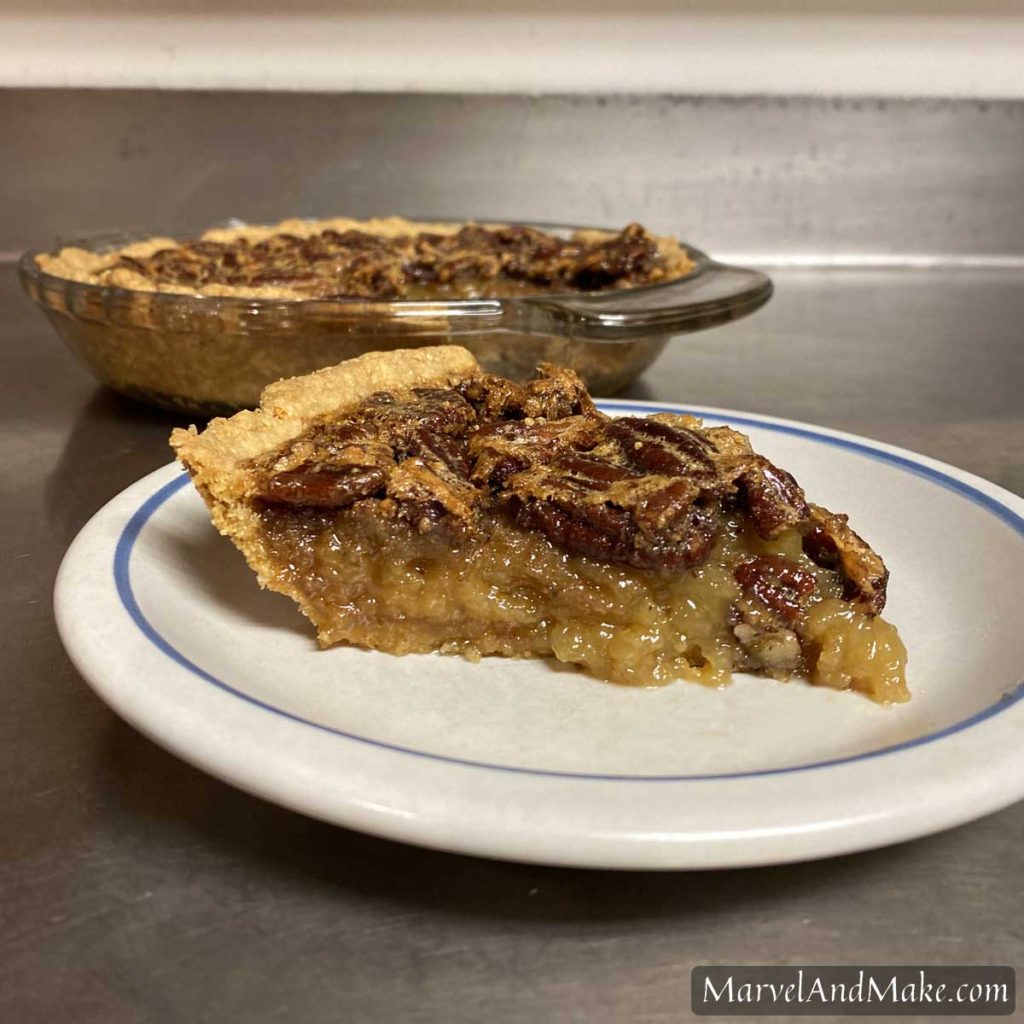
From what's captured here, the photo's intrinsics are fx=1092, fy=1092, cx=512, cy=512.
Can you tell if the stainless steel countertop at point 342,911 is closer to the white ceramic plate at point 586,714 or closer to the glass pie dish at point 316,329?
the white ceramic plate at point 586,714

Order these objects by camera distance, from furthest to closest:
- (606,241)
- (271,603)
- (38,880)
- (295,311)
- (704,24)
Result: (704,24)
(606,241)
(295,311)
(271,603)
(38,880)

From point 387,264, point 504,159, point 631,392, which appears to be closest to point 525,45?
point 504,159

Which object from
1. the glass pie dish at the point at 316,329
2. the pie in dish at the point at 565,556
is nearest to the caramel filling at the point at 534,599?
the pie in dish at the point at 565,556

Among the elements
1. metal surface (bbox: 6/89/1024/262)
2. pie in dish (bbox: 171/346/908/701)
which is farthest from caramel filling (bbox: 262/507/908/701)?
metal surface (bbox: 6/89/1024/262)

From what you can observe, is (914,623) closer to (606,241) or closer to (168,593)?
(168,593)

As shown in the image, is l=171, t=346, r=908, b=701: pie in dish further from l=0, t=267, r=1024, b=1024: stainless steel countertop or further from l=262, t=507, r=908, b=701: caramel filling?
l=0, t=267, r=1024, b=1024: stainless steel countertop

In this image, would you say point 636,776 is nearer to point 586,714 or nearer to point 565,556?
point 586,714

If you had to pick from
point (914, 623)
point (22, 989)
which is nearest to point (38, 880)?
point (22, 989)
